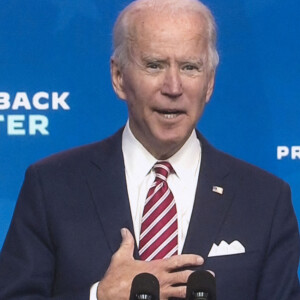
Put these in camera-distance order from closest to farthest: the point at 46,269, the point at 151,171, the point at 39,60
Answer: the point at 46,269 < the point at 151,171 < the point at 39,60

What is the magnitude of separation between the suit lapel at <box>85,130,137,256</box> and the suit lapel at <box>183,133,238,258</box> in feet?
0.62

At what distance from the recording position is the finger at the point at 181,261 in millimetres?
2463

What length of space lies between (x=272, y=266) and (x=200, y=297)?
2.03 feet

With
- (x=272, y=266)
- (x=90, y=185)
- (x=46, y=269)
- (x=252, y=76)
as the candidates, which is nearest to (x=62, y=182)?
(x=90, y=185)

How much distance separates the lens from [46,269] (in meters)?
2.54

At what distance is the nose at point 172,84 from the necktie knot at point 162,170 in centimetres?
26

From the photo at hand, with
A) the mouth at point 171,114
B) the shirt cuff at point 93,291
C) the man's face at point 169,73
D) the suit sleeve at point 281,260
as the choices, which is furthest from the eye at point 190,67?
the shirt cuff at point 93,291

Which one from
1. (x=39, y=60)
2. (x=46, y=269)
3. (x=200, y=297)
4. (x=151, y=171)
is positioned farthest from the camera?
(x=39, y=60)

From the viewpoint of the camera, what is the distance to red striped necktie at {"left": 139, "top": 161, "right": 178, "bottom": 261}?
2617 mm

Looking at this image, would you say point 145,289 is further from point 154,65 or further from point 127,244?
point 154,65

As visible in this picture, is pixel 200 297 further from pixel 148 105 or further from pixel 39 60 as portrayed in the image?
pixel 39 60

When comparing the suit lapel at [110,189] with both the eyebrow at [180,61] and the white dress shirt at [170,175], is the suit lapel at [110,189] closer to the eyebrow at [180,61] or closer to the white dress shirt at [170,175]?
the white dress shirt at [170,175]

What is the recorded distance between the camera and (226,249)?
2.60 metres

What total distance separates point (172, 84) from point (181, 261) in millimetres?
495
